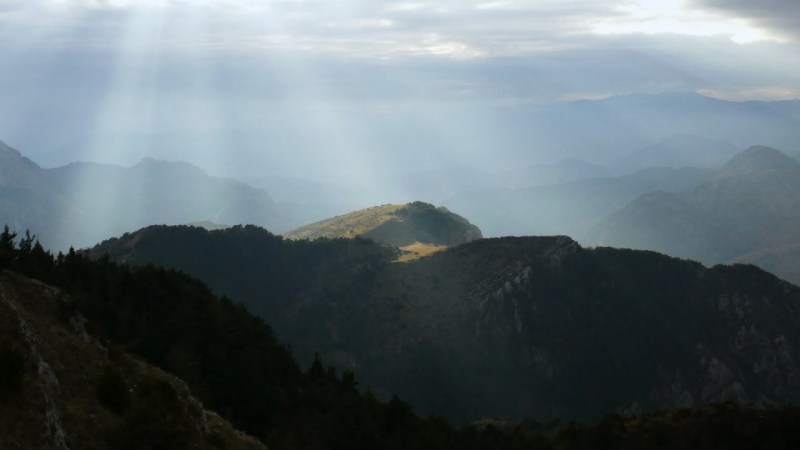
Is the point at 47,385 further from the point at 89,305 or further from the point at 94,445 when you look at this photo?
the point at 89,305

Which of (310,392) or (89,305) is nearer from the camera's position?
(89,305)

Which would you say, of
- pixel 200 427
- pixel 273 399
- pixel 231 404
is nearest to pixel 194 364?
pixel 231 404

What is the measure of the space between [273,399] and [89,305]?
20485 millimetres

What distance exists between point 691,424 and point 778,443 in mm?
11494

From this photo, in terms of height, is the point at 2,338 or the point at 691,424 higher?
the point at 2,338

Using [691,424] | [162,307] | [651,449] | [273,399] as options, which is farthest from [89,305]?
[691,424]

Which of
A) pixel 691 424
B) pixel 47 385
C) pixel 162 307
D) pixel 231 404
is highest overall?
pixel 47 385

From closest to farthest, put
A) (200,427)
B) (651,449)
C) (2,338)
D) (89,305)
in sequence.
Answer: (2,338)
(200,427)
(89,305)
(651,449)

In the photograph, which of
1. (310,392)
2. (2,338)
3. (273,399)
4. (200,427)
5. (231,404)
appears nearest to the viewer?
(2,338)

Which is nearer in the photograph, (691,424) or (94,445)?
(94,445)

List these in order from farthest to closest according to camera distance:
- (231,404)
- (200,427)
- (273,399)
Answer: (273,399) → (231,404) → (200,427)

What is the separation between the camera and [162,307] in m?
73.3

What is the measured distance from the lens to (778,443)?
98.4 metres

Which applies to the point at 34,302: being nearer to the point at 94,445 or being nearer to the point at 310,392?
the point at 94,445
